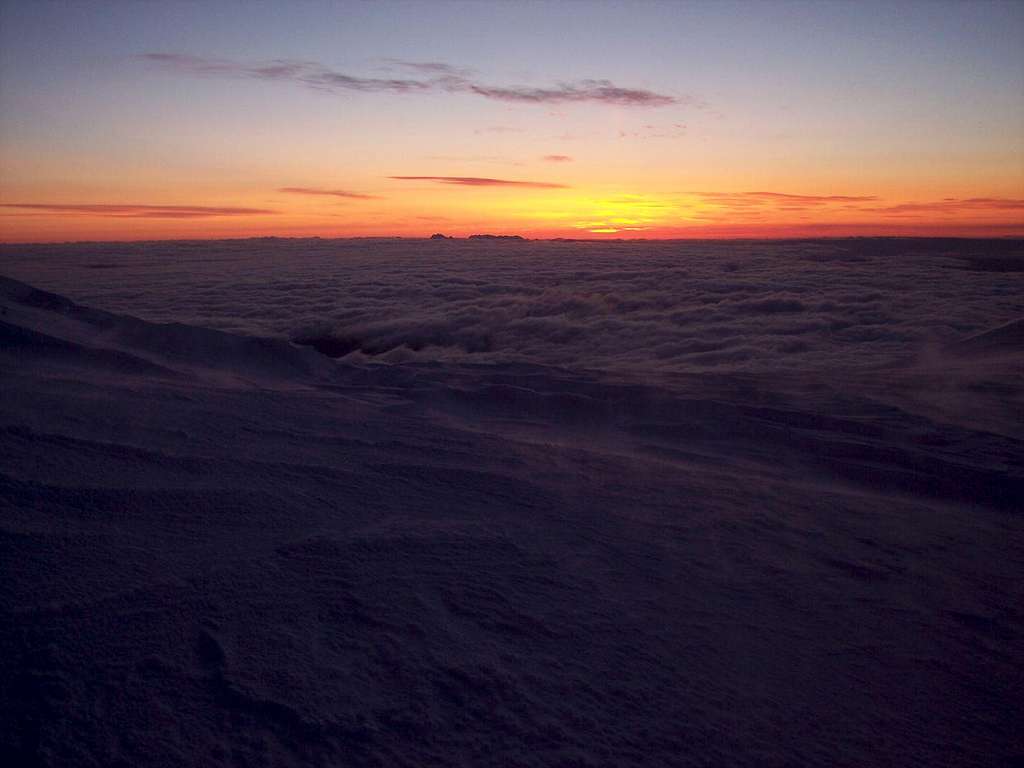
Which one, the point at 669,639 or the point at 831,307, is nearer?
the point at 669,639

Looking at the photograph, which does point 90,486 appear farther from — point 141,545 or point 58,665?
point 58,665

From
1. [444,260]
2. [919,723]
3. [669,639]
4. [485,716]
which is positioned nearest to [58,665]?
[485,716]

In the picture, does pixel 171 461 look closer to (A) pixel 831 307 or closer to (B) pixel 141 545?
(B) pixel 141 545

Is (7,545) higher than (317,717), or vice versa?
(7,545)

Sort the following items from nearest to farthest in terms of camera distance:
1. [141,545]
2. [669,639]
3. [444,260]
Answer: [669,639] → [141,545] → [444,260]

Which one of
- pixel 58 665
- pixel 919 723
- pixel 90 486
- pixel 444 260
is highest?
pixel 444 260

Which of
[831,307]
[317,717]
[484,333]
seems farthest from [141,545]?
[831,307]

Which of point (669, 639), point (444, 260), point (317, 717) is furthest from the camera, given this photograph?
point (444, 260)
